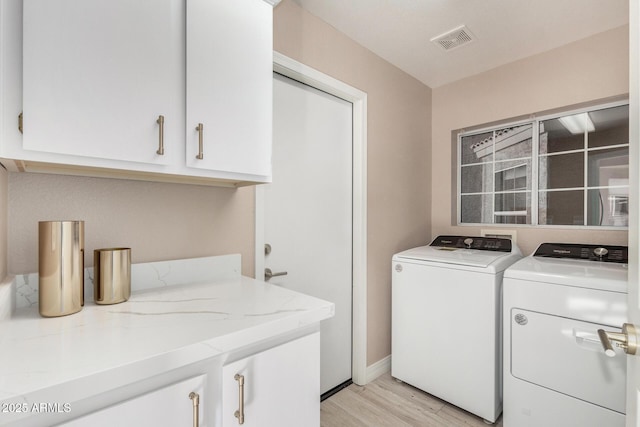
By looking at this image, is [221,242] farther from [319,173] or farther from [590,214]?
[590,214]

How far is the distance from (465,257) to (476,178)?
1.03m

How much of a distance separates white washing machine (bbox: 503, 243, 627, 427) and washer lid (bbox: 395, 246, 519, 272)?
0.44 ft

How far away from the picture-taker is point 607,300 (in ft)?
4.57

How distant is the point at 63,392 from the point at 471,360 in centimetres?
198

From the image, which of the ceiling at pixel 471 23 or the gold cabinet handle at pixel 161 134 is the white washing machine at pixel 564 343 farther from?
the gold cabinet handle at pixel 161 134

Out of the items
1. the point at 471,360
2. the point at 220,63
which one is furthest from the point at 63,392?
the point at 471,360

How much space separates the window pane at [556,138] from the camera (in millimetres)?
2223

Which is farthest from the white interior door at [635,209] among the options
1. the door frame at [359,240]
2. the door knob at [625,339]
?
the door frame at [359,240]

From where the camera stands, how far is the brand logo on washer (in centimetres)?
162

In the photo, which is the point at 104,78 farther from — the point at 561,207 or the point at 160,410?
the point at 561,207

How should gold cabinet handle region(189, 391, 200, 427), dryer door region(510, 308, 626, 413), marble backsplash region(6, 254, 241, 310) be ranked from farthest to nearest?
dryer door region(510, 308, 626, 413), marble backsplash region(6, 254, 241, 310), gold cabinet handle region(189, 391, 200, 427)

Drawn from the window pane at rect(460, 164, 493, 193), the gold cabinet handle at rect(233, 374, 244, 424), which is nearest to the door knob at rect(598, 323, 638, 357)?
the gold cabinet handle at rect(233, 374, 244, 424)

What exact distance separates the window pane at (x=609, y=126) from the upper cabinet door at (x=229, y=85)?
234cm

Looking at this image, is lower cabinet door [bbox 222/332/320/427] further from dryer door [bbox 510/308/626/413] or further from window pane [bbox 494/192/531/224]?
window pane [bbox 494/192/531/224]
